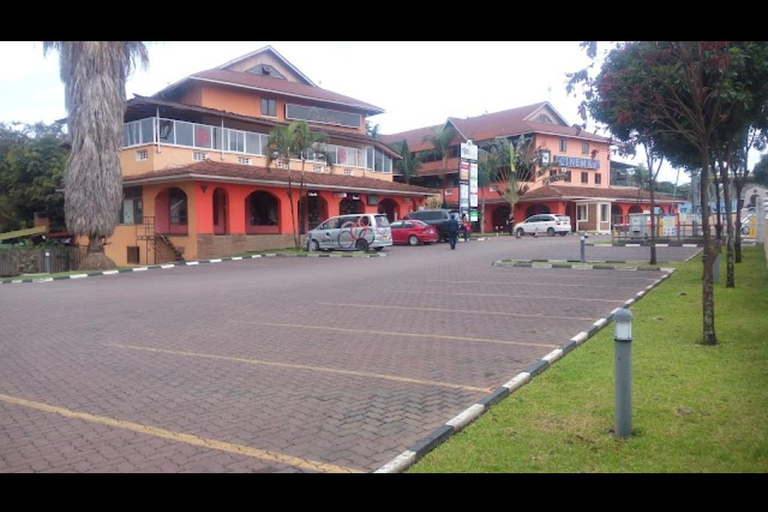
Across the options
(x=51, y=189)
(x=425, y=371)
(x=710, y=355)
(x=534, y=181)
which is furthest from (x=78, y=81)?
(x=534, y=181)

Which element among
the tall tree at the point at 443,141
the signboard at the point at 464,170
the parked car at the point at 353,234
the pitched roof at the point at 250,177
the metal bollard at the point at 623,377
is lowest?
the metal bollard at the point at 623,377

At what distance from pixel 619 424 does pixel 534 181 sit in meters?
47.4

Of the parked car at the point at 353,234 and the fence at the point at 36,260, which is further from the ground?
the parked car at the point at 353,234

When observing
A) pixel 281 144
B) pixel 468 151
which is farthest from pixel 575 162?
pixel 281 144

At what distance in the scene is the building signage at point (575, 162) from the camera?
169 feet

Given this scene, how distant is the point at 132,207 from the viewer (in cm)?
3203

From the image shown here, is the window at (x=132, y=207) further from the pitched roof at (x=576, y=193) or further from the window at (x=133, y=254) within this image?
the pitched roof at (x=576, y=193)

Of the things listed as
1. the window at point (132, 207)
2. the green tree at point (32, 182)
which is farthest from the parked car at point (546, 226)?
the green tree at point (32, 182)

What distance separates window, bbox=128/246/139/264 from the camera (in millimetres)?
31133

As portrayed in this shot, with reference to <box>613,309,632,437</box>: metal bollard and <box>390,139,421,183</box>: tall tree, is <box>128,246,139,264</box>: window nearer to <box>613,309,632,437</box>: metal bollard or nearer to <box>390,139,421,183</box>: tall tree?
<box>390,139,421,183</box>: tall tree

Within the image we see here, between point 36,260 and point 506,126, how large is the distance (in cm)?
3826

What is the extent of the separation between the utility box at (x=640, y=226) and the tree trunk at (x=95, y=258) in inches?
976

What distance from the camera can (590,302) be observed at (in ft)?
38.0

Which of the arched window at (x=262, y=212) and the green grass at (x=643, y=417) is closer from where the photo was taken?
the green grass at (x=643, y=417)
